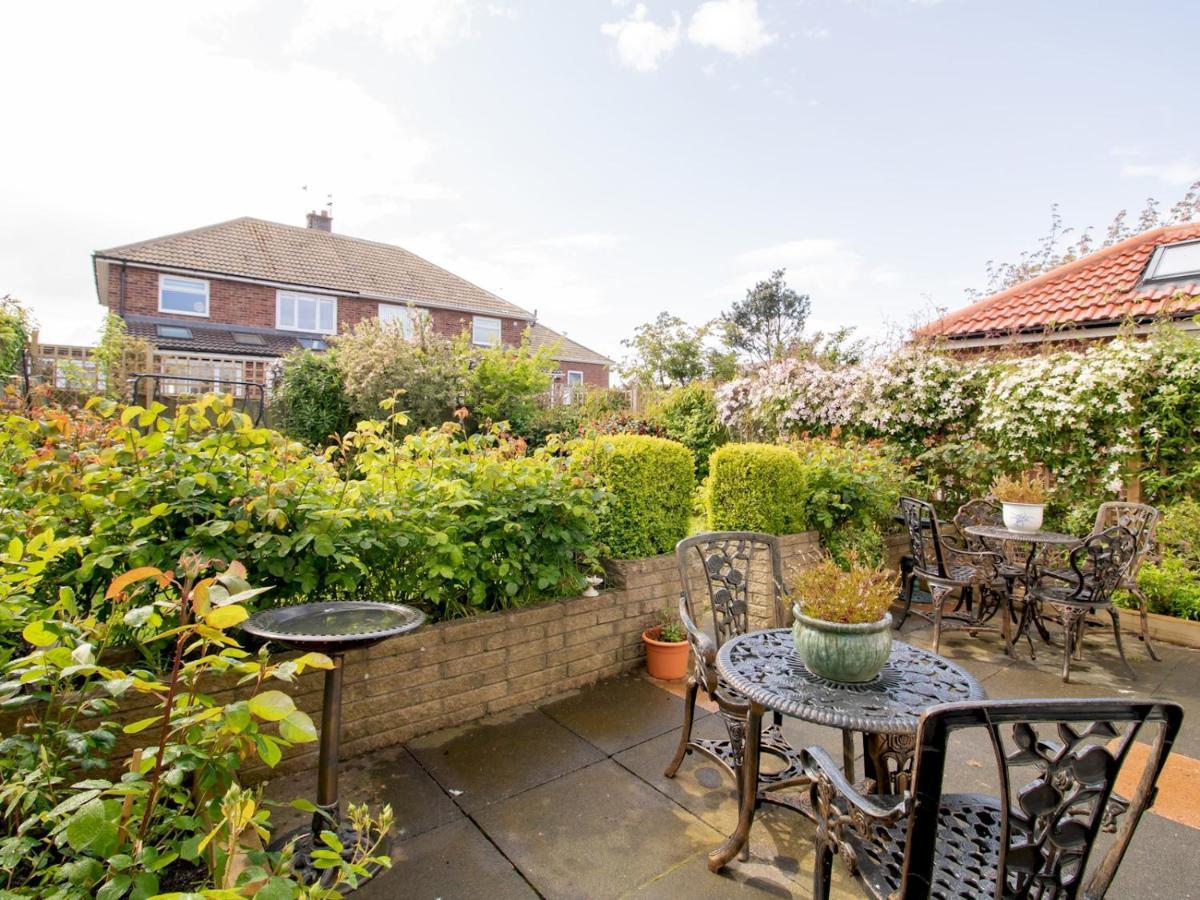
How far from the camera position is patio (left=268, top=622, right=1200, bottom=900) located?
80.7 inches

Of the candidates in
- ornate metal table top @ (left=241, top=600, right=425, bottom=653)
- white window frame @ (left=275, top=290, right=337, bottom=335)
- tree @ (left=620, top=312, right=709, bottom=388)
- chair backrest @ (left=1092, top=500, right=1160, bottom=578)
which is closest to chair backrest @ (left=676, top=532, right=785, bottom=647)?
ornate metal table top @ (left=241, top=600, right=425, bottom=653)

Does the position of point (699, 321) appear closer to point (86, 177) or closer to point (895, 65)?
point (895, 65)

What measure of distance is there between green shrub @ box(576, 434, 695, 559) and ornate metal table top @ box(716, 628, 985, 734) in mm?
1610

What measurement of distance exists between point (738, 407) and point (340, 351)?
7.64 m

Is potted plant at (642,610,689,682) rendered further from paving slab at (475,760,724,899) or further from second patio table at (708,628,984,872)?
second patio table at (708,628,984,872)

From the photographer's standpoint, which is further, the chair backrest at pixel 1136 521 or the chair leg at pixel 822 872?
the chair backrest at pixel 1136 521

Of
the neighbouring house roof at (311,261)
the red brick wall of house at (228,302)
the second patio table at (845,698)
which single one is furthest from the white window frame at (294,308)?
the second patio table at (845,698)

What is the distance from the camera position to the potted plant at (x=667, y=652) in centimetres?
372

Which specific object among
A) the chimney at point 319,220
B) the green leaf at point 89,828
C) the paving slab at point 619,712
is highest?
the chimney at point 319,220

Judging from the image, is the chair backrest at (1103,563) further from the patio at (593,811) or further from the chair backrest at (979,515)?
the chair backrest at (979,515)

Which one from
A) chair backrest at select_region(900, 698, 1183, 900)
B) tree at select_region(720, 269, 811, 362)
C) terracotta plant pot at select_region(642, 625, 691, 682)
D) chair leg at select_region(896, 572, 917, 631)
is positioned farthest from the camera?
tree at select_region(720, 269, 811, 362)

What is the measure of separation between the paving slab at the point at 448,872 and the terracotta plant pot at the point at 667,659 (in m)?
1.69

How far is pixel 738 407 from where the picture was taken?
9789 millimetres

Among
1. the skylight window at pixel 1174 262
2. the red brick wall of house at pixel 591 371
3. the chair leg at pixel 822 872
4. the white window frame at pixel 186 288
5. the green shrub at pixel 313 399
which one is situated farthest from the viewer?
the red brick wall of house at pixel 591 371
